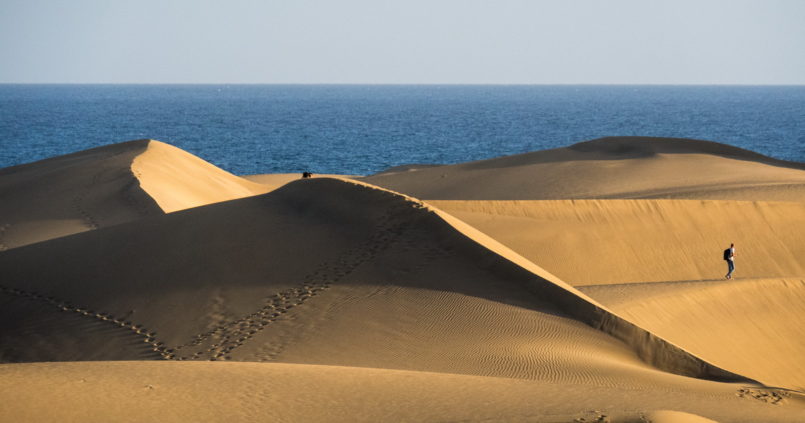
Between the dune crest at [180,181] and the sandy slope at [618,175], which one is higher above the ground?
the sandy slope at [618,175]

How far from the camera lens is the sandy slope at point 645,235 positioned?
2400 centimetres

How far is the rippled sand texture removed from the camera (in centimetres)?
962

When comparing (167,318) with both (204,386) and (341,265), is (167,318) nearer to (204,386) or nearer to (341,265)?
(341,265)

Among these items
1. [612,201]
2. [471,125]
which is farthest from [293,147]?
[612,201]

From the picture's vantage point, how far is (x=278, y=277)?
15.9 metres

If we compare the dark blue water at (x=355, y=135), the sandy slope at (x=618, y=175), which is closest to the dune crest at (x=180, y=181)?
the sandy slope at (x=618, y=175)

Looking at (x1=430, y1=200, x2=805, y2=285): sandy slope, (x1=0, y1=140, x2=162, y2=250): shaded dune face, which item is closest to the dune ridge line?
(x1=430, y1=200, x2=805, y2=285): sandy slope

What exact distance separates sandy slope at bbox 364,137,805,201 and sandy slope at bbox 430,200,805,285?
123 inches

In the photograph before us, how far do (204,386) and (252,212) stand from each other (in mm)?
9023

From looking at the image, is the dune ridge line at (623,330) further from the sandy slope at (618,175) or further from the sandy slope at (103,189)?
the sandy slope at (618,175)

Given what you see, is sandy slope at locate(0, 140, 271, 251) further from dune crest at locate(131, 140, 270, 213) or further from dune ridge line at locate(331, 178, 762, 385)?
dune ridge line at locate(331, 178, 762, 385)

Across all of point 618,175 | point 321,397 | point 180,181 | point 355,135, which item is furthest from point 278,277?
point 355,135

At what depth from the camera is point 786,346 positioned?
17.8 metres

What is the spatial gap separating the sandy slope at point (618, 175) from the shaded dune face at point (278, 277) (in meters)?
15.7
